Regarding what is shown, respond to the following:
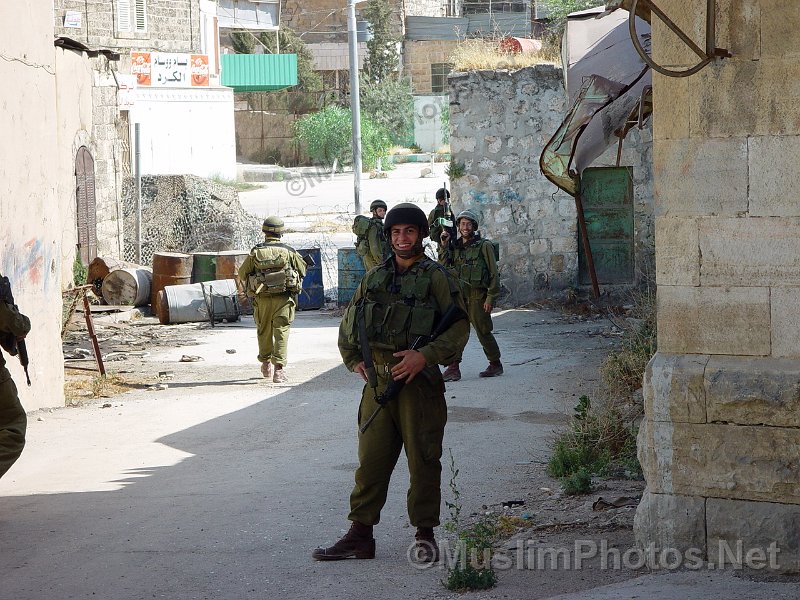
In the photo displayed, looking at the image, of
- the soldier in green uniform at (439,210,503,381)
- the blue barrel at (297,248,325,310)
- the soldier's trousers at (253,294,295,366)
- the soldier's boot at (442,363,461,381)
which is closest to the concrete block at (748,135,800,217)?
the soldier in green uniform at (439,210,503,381)

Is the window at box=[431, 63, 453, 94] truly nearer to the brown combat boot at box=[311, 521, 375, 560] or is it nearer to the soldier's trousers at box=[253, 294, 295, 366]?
the soldier's trousers at box=[253, 294, 295, 366]

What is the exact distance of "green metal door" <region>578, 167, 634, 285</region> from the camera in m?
14.5

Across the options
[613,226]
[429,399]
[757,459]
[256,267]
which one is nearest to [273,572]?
[429,399]

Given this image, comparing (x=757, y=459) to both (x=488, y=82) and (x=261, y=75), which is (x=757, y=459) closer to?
(x=488, y=82)

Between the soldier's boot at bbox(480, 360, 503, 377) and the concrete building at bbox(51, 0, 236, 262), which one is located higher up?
the concrete building at bbox(51, 0, 236, 262)

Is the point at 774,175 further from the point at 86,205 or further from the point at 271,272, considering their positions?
the point at 86,205

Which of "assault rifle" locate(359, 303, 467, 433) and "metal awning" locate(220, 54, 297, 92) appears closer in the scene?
"assault rifle" locate(359, 303, 467, 433)

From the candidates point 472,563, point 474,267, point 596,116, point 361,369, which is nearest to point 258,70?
point 474,267

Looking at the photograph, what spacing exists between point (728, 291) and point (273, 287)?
6.75 m

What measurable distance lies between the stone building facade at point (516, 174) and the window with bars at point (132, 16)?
1614cm

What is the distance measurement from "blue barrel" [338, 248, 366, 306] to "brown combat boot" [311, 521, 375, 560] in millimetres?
10073

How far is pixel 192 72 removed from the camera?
104 ft

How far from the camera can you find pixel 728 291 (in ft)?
13.7

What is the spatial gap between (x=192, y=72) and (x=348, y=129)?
8.98 meters
